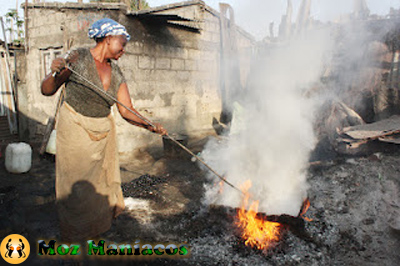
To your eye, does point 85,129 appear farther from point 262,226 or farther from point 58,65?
point 262,226

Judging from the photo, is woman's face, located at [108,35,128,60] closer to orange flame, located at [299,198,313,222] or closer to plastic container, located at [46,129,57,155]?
orange flame, located at [299,198,313,222]

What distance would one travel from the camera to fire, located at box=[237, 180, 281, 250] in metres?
3.18

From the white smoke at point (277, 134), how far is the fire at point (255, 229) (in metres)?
0.31

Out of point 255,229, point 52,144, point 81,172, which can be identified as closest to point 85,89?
point 81,172

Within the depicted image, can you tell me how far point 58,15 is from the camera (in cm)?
735

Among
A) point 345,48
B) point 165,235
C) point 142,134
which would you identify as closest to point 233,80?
point 345,48

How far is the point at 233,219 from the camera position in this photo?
12.0 ft

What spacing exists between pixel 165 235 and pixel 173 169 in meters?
2.83

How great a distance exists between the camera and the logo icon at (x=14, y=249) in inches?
115

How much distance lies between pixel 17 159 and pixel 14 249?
3.33 m

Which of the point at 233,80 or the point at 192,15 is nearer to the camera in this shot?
the point at 192,15

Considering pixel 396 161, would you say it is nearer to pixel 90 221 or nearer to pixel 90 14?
pixel 90 221

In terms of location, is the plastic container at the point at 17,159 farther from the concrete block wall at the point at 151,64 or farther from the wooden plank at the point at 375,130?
the wooden plank at the point at 375,130

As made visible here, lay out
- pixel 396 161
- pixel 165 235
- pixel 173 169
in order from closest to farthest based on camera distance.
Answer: pixel 165 235
pixel 396 161
pixel 173 169
